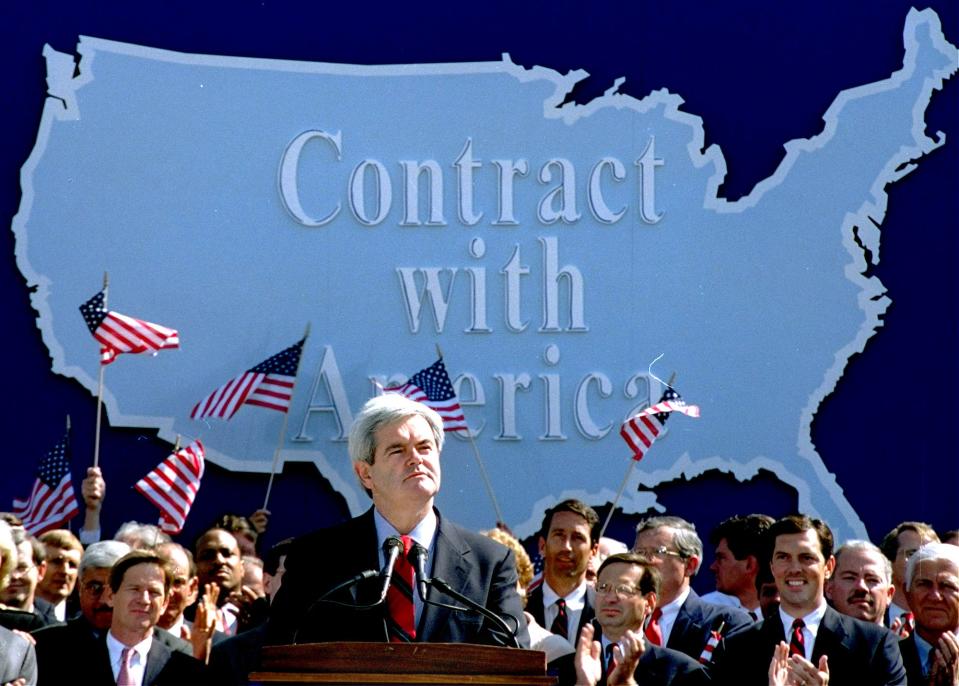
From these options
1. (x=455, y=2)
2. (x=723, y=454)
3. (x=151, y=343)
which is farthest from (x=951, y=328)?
(x=151, y=343)

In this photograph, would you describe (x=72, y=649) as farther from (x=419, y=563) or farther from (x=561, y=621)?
(x=419, y=563)

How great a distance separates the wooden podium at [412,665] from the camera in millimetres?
3041

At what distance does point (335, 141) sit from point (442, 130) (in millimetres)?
→ 654

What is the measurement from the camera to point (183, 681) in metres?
5.50

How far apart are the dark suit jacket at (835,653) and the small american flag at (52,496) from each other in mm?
4760

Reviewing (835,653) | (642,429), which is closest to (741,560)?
(835,653)

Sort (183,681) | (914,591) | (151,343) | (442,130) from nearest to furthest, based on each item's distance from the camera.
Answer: (183,681) < (914,591) < (151,343) < (442,130)

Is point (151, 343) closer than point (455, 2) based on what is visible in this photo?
Yes

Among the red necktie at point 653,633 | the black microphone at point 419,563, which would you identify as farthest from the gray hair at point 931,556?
the black microphone at point 419,563

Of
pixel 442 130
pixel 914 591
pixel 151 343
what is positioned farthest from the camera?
pixel 442 130

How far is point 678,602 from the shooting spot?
253 inches

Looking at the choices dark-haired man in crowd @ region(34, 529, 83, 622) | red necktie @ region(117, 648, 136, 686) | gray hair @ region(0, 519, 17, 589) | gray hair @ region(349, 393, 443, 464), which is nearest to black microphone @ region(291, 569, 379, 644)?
gray hair @ region(349, 393, 443, 464)

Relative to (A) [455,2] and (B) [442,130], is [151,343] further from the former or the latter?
(A) [455,2]

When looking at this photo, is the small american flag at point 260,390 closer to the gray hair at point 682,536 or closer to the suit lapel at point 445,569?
the gray hair at point 682,536
